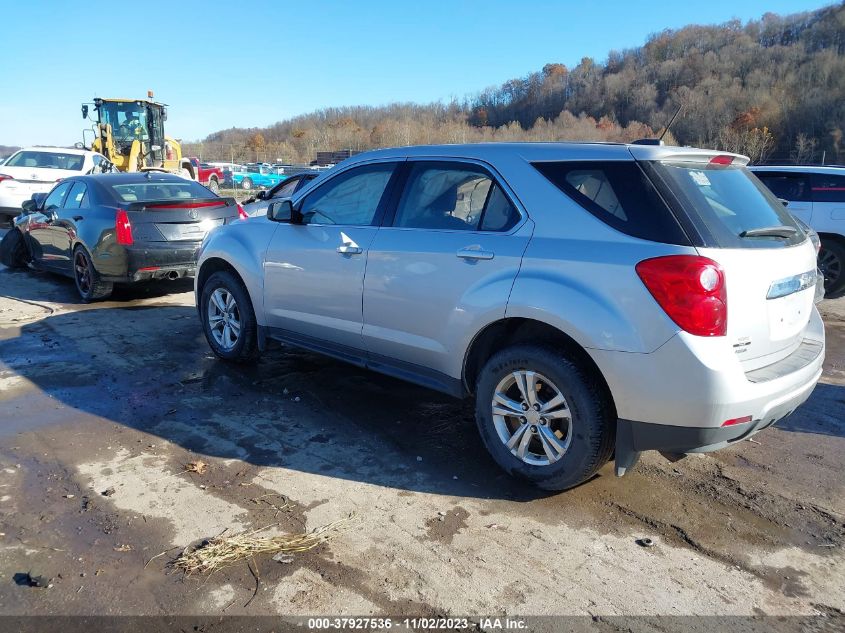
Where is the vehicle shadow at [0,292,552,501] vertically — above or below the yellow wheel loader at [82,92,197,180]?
below

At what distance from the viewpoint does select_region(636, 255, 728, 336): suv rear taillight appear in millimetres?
2875

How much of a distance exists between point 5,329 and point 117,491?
14.5 feet

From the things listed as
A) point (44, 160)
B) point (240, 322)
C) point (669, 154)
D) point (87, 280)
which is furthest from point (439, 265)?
point (44, 160)

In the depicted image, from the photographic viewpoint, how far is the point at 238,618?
2.53 meters

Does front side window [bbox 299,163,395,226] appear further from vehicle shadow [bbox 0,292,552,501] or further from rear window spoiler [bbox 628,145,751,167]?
rear window spoiler [bbox 628,145,751,167]

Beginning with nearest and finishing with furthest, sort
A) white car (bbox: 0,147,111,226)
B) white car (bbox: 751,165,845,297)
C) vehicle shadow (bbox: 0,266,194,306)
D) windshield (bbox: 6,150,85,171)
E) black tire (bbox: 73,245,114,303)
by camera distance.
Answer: black tire (bbox: 73,245,114,303), vehicle shadow (bbox: 0,266,194,306), white car (bbox: 751,165,845,297), white car (bbox: 0,147,111,226), windshield (bbox: 6,150,85,171)

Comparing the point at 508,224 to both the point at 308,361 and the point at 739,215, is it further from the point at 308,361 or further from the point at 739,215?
the point at 308,361

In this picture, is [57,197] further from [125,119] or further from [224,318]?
[125,119]

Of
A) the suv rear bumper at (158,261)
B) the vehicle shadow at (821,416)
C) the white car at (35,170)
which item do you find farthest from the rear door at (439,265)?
the white car at (35,170)

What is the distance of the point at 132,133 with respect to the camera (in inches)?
880

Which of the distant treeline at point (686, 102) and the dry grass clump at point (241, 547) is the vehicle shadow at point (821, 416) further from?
the distant treeline at point (686, 102)

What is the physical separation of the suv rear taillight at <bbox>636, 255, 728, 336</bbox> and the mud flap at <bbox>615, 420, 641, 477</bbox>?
57cm

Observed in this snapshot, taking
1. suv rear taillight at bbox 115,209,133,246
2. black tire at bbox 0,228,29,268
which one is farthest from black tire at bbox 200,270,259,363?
black tire at bbox 0,228,29,268

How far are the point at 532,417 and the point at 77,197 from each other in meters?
7.48
